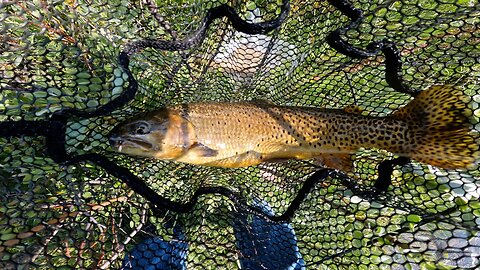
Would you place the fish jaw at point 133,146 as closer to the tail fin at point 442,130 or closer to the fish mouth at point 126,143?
the fish mouth at point 126,143

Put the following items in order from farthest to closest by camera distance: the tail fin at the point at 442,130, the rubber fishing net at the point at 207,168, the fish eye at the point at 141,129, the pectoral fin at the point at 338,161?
the pectoral fin at the point at 338,161
the fish eye at the point at 141,129
the tail fin at the point at 442,130
the rubber fishing net at the point at 207,168

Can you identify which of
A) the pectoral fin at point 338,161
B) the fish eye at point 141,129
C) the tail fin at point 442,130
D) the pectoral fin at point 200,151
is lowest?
the pectoral fin at point 200,151

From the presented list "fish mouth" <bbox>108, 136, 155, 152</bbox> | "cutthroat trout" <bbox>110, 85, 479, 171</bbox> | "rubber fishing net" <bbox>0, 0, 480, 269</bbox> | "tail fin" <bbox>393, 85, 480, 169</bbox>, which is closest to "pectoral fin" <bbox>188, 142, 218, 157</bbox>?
"cutthroat trout" <bbox>110, 85, 479, 171</bbox>

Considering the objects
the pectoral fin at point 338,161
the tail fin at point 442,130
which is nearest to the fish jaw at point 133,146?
the pectoral fin at point 338,161

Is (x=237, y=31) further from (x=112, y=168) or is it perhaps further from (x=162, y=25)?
(x=112, y=168)

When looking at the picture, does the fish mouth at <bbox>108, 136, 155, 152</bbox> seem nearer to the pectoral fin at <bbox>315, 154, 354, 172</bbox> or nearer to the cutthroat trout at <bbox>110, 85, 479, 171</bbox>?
the cutthroat trout at <bbox>110, 85, 479, 171</bbox>

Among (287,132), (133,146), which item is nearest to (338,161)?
(287,132)

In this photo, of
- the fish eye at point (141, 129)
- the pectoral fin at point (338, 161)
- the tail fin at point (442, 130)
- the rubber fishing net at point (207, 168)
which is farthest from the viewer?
the pectoral fin at point (338, 161)

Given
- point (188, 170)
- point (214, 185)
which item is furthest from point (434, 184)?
point (188, 170)
